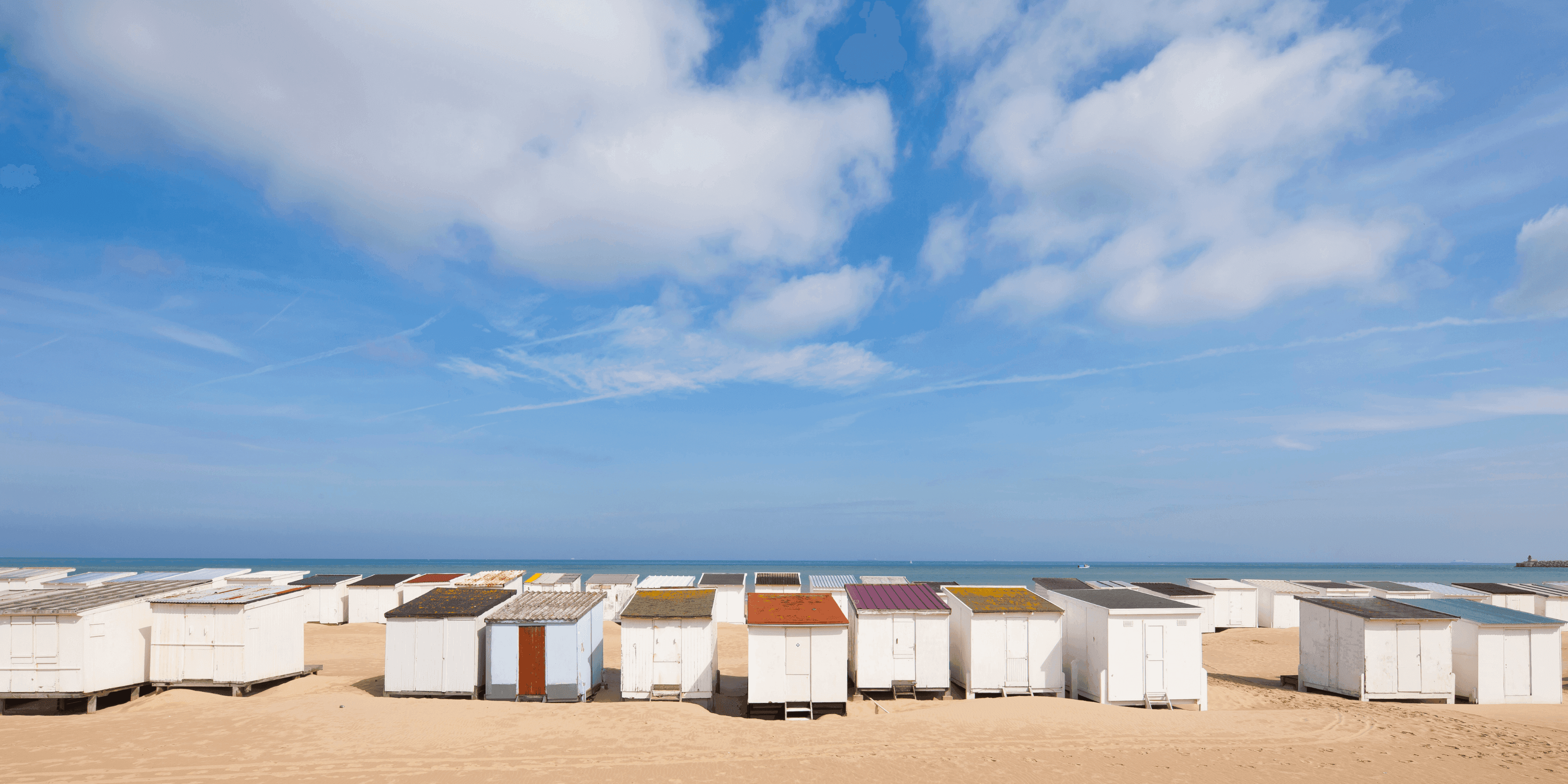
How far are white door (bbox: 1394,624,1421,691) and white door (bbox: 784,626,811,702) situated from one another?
15409mm

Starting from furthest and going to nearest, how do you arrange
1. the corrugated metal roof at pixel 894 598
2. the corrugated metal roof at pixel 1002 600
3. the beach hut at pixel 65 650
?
the corrugated metal roof at pixel 894 598 < the corrugated metal roof at pixel 1002 600 < the beach hut at pixel 65 650

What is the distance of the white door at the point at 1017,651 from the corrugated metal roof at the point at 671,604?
4606 millimetres

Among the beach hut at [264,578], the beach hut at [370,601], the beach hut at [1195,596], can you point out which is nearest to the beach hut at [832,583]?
the beach hut at [1195,596]

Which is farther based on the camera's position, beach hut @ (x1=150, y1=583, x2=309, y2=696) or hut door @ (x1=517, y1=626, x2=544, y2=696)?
hut door @ (x1=517, y1=626, x2=544, y2=696)

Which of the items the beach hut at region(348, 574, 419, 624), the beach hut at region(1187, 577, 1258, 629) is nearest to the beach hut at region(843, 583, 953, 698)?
the beach hut at region(1187, 577, 1258, 629)

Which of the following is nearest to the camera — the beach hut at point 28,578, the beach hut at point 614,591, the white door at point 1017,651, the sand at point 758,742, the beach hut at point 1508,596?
the sand at point 758,742

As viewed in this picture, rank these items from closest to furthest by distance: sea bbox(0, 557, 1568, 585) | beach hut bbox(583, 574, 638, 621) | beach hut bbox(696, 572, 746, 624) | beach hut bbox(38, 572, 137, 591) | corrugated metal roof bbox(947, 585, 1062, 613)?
corrugated metal roof bbox(947, 585, 1062, 613), beach hut bbox(38, 572, 137, 591), beach hut bbox(696, 572, 746, 624), beach hut bbox(583, 574, 638, 621), sea bbox(0, 557, 1568, 585)

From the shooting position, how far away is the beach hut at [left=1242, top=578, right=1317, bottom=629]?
3628 centimetres

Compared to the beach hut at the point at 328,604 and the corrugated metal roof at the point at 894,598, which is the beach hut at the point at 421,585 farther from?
the corrugated metal roof at the point at 894,598

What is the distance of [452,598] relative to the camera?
19.9m

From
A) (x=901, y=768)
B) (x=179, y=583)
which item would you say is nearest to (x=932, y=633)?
(x=901, y=768)

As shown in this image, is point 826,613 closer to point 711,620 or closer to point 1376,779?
point 711,620

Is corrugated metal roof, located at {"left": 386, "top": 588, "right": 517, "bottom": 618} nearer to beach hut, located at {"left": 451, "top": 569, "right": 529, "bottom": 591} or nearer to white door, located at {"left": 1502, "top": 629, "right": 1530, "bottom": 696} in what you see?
beach hut, located at {"left": 451, "top": 569, "right": 529, "bottom": 591}

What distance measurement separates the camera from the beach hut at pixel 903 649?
18562 millimetres
